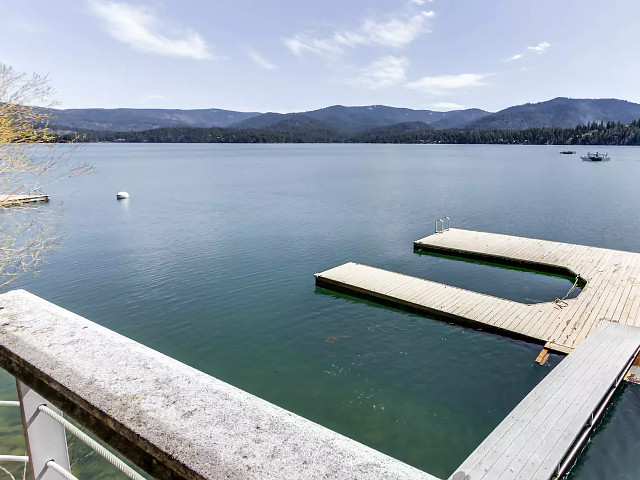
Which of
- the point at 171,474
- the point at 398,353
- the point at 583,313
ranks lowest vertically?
the point at 398,353

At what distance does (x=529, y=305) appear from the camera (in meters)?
16.5

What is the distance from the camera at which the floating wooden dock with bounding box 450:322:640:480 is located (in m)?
7.00

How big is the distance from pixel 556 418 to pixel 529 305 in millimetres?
8875

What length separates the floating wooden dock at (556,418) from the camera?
7.00 metres

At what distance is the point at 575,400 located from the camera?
9.20m

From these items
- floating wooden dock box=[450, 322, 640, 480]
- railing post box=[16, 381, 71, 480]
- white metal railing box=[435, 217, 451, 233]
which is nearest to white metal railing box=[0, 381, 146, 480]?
railing post box=[16, 381, 71, 480]

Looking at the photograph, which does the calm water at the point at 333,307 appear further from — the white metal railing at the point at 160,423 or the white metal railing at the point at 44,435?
the white metal railing at the point at 44,435

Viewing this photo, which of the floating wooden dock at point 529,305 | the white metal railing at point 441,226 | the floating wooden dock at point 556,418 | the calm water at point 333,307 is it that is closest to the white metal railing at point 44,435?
the floating wooden dock at point 556,418

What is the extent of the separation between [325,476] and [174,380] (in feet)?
3.73

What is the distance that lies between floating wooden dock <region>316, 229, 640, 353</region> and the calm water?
702 millimetres

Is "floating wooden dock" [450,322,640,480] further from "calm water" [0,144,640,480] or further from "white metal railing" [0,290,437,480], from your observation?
"white metal railing" [0,290,437,480]

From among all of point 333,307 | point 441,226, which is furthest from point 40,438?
point 441,226

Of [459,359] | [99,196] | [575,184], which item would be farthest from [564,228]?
[99,196]

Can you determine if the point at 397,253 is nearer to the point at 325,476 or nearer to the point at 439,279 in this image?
the point at 439,279
